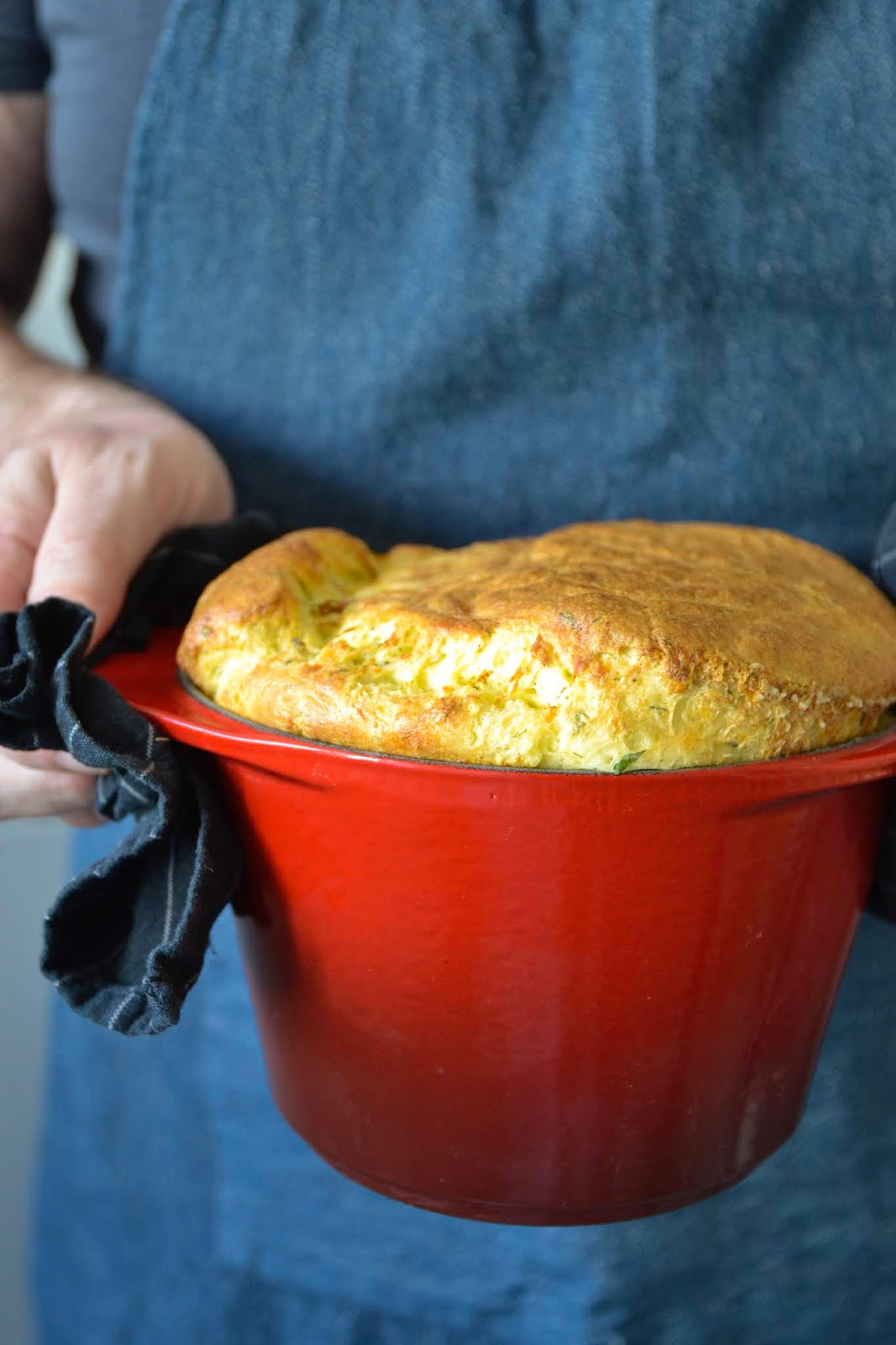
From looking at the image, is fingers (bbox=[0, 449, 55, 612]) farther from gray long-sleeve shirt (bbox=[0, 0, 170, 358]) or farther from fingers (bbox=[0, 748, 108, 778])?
gray long-sleeve shirt (bbox=[0, 0, 170, 358])

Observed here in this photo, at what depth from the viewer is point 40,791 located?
2.06ft

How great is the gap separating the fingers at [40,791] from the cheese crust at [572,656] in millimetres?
118

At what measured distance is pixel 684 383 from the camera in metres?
0.70

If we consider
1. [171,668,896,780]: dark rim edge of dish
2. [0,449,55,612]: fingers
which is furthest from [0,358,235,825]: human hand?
[171,668,896,780]: dark rim edge of dish

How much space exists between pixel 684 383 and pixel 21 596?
0.39m

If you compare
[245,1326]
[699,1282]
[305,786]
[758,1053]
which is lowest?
[245,1326]

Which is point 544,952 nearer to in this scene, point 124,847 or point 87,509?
point 124,847

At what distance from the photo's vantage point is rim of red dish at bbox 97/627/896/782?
17.3 inches

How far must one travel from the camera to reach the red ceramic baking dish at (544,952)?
451 millimetres

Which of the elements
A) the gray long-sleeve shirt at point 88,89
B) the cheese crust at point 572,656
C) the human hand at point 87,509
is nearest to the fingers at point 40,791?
the human hand at point 87,509

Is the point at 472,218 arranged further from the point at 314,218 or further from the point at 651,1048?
the point at 651,1048

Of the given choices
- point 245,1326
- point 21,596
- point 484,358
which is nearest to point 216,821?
point 21,596

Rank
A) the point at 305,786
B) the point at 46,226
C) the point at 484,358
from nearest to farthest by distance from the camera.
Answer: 1. the point at 305,786
2. the point at 484,358
3. the point at 46,226

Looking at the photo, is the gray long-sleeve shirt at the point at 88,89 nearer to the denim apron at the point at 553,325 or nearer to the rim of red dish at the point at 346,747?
the denim apron at the point at 553,325
